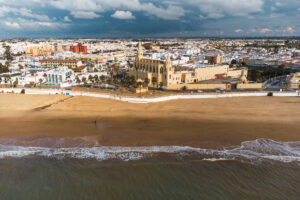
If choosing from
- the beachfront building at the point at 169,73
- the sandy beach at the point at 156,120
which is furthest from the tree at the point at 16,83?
the beachfront building at the point at 169,73

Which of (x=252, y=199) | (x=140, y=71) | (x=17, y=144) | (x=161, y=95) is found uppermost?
(x=140, y=71)

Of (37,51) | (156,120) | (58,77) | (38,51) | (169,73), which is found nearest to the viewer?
(156,120)

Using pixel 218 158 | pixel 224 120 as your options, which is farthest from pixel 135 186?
pixel 224 120

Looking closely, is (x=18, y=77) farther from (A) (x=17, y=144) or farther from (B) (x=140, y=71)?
(A) (x=17, y=144)

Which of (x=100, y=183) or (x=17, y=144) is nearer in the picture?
(x=100, y=183)

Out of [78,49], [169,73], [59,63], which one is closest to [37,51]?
[78,49]

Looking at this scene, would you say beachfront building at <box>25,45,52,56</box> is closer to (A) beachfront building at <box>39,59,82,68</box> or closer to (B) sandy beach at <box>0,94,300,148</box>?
(A) beachfront building at <box>39,59,82,68</box>

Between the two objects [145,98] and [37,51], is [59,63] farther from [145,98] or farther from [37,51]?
[37,51]
